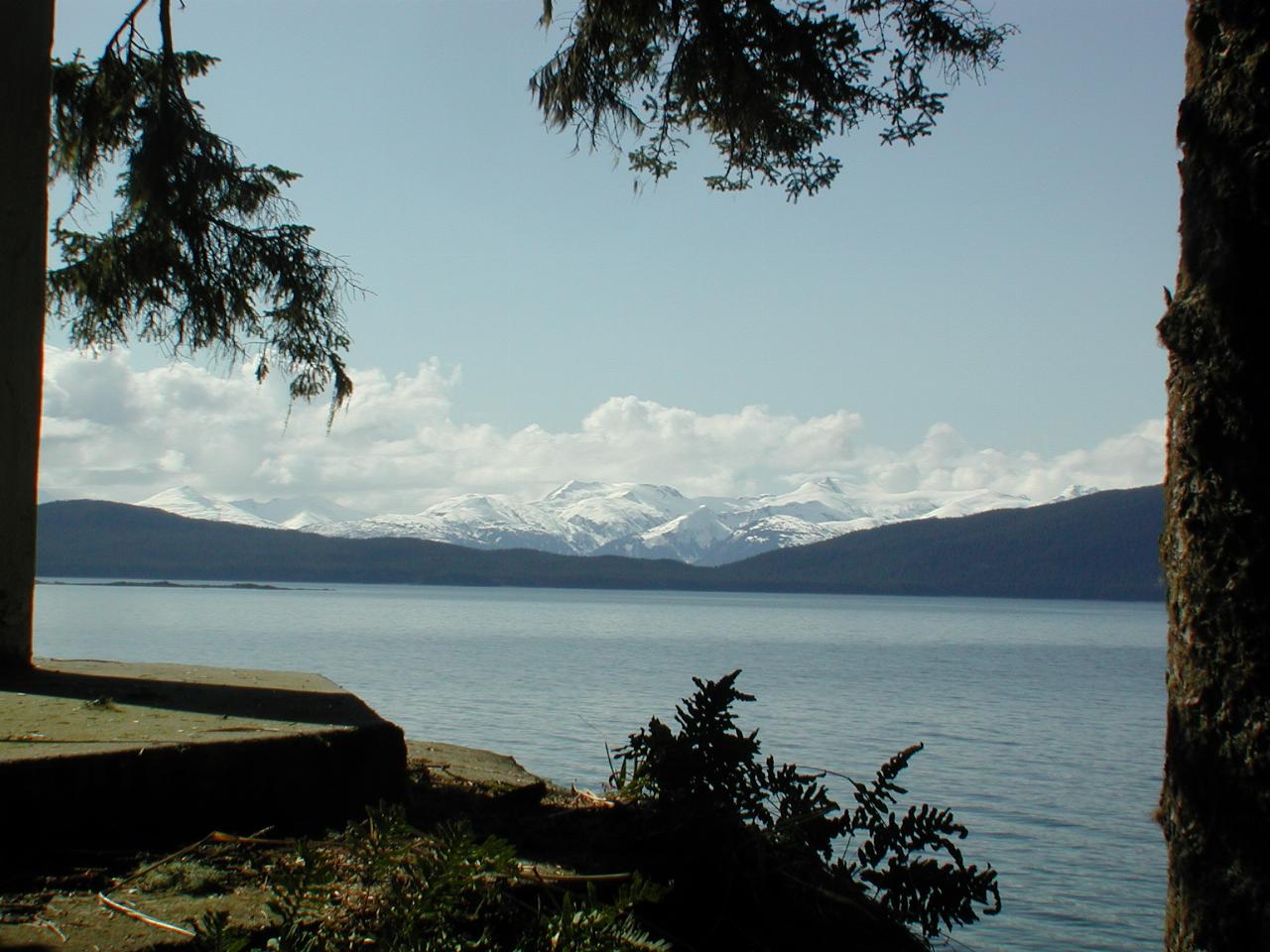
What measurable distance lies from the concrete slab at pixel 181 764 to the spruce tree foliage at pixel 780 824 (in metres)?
0.79

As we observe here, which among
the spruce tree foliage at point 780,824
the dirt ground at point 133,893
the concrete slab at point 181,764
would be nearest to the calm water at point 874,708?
the spruce tree foliage at point 780,824

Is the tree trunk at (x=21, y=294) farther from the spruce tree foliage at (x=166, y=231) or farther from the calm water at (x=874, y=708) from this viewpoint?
the calm water at (x=874, y=708)

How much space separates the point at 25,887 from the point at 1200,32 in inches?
118

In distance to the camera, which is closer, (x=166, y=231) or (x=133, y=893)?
(x=133, y=893)

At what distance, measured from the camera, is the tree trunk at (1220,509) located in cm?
234

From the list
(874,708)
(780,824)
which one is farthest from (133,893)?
(874,708)

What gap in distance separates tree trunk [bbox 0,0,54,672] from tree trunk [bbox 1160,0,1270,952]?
3817 mm

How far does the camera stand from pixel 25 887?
Result: 2.35m

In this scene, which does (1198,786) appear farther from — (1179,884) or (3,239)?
(3,239)

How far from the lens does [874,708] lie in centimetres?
2472

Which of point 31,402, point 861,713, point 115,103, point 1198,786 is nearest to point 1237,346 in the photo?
point 1198,786

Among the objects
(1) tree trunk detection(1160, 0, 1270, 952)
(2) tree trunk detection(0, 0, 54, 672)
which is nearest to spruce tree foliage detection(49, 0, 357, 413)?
(2) tree trunk detection(0, 0, 54, 672)

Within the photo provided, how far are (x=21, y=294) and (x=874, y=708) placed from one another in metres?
22.2

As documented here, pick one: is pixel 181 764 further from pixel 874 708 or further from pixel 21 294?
pixel 874 708
